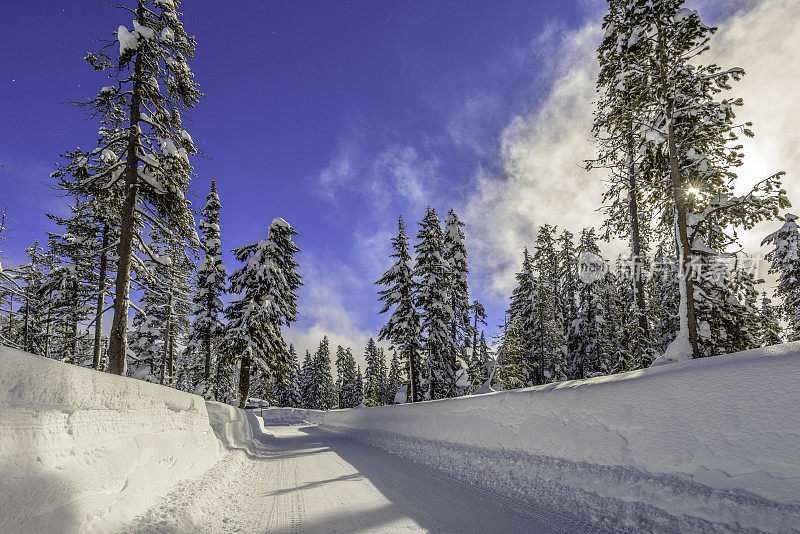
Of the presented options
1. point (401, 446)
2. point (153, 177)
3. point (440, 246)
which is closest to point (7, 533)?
point (401, 446)

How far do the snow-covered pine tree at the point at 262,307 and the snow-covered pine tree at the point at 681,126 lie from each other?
20.2m

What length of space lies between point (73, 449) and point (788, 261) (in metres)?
30.8

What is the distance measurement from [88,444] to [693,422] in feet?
20.2

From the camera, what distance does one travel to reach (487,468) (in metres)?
6.46

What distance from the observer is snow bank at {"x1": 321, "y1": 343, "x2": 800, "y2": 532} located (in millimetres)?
3205

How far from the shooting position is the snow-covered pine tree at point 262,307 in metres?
21.5

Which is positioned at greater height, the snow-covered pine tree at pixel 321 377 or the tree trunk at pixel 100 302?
the tree trunk at pixel 100 302

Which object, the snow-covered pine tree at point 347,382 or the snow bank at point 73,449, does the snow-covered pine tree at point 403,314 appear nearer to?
the snow bank at point 73,449

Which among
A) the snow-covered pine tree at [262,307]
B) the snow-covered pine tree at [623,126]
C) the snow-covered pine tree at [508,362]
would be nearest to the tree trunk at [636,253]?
the snow-covered pine tree at [623,126]

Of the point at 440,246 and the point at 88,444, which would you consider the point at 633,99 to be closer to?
the point at 88,444

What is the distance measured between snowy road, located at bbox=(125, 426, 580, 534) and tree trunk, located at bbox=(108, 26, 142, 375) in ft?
16.2

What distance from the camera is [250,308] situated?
21984 mm

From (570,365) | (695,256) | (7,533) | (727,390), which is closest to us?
(7,533)

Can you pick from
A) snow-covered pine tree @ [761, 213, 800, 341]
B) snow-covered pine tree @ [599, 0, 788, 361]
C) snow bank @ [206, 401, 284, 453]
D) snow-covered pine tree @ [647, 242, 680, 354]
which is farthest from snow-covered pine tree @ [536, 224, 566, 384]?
snow bank @ [206, 401, 284, 453]
